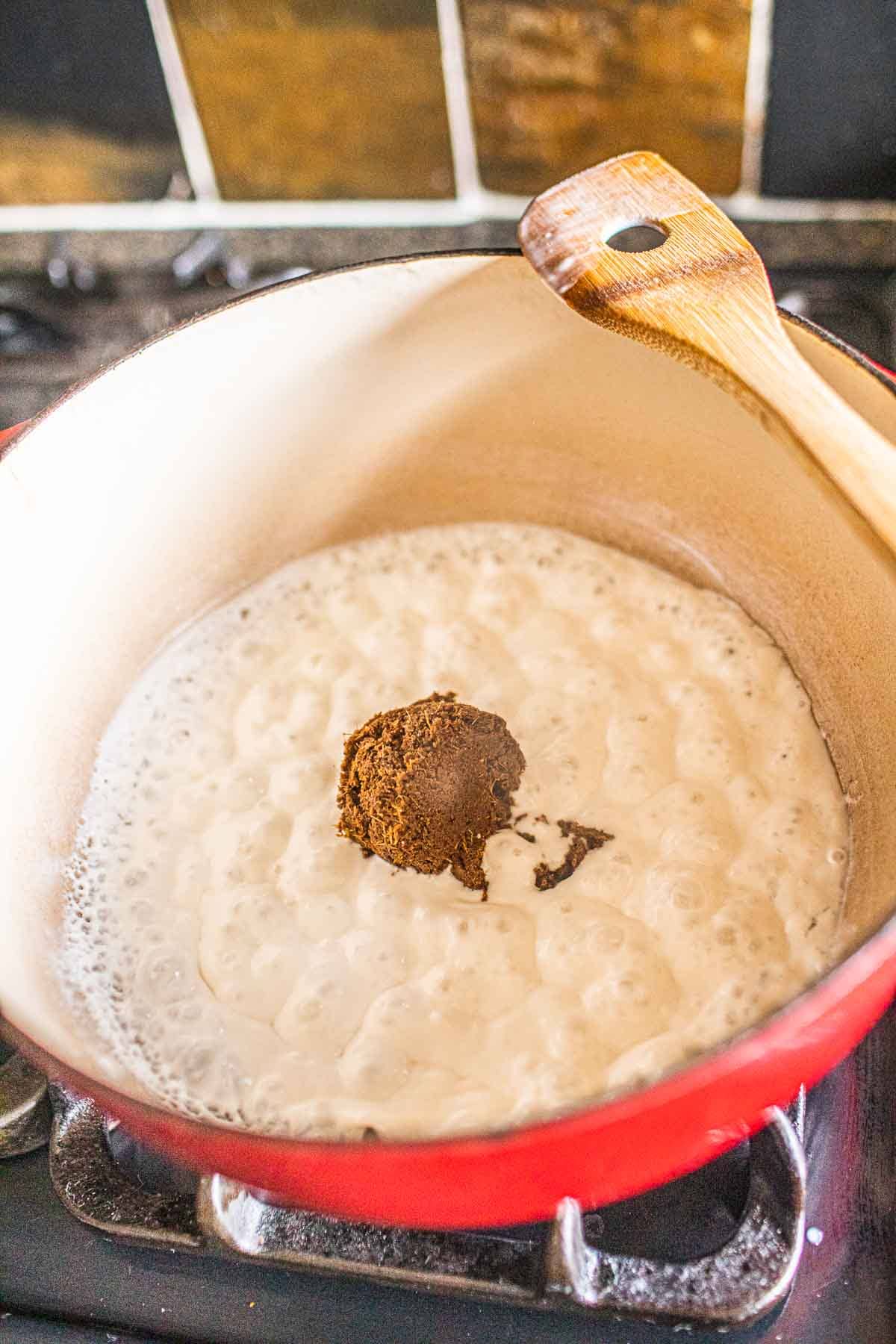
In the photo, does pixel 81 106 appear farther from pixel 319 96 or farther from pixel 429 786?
pixel 429 786

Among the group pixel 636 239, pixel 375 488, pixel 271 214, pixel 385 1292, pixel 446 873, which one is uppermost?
pixel 271 214

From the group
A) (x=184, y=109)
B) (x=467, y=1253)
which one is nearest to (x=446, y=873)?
(x=467, y=1253)

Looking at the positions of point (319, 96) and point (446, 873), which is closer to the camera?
point (446, 873)

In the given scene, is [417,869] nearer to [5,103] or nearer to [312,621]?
[312,621]

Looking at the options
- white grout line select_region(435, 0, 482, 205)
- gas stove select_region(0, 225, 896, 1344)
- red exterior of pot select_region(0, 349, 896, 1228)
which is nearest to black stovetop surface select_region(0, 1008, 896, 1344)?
gas stove select_region(0, 225, 896, 1344)

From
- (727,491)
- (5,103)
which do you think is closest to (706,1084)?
(727,491)

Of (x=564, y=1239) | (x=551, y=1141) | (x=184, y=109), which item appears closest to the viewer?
(x=551, y=1141)

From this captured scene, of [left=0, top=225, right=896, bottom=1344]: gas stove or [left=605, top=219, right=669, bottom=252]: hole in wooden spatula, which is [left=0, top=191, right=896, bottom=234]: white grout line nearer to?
[left=605, top=219, right=669, bottom=252]: hole in wooden spatula

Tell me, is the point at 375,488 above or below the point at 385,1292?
above
